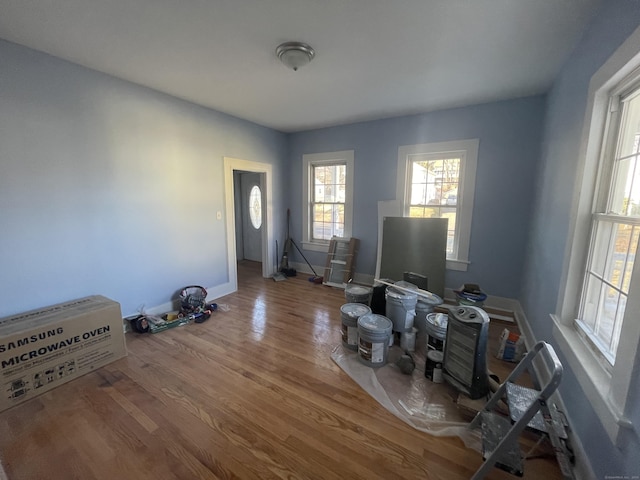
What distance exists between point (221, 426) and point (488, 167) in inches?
152

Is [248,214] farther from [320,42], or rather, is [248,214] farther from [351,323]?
[320,42]

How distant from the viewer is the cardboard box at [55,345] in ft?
5.73

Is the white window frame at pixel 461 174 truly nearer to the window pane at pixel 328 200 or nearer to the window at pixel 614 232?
the window pane at pixel 328 200

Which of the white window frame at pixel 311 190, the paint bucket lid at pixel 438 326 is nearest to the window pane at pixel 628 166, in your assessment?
the paint bucket lid at pixel 438 326

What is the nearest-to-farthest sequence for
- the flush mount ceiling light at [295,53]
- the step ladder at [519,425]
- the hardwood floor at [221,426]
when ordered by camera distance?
the step ladder at [519,425]
the hardwood floor at [221,426]
the flush mount ceiling light at [295,53]

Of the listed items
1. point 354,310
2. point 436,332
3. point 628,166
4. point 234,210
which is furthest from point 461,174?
point 234,210

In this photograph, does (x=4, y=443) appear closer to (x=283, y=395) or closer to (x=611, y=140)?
(x=283, y=395)

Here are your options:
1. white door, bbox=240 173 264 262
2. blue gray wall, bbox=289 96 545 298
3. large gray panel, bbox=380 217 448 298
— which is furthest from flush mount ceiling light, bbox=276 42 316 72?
white door, bbox=240 173 264 262

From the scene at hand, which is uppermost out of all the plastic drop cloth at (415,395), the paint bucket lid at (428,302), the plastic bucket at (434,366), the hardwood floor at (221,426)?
the paint bucket lid at (428,302)

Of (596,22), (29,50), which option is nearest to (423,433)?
(596,22)

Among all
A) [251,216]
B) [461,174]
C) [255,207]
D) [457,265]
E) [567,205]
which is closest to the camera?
[567,205]

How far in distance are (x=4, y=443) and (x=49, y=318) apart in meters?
0.80

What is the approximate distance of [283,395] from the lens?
6.14 feet

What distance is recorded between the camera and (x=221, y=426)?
5.28 feet
